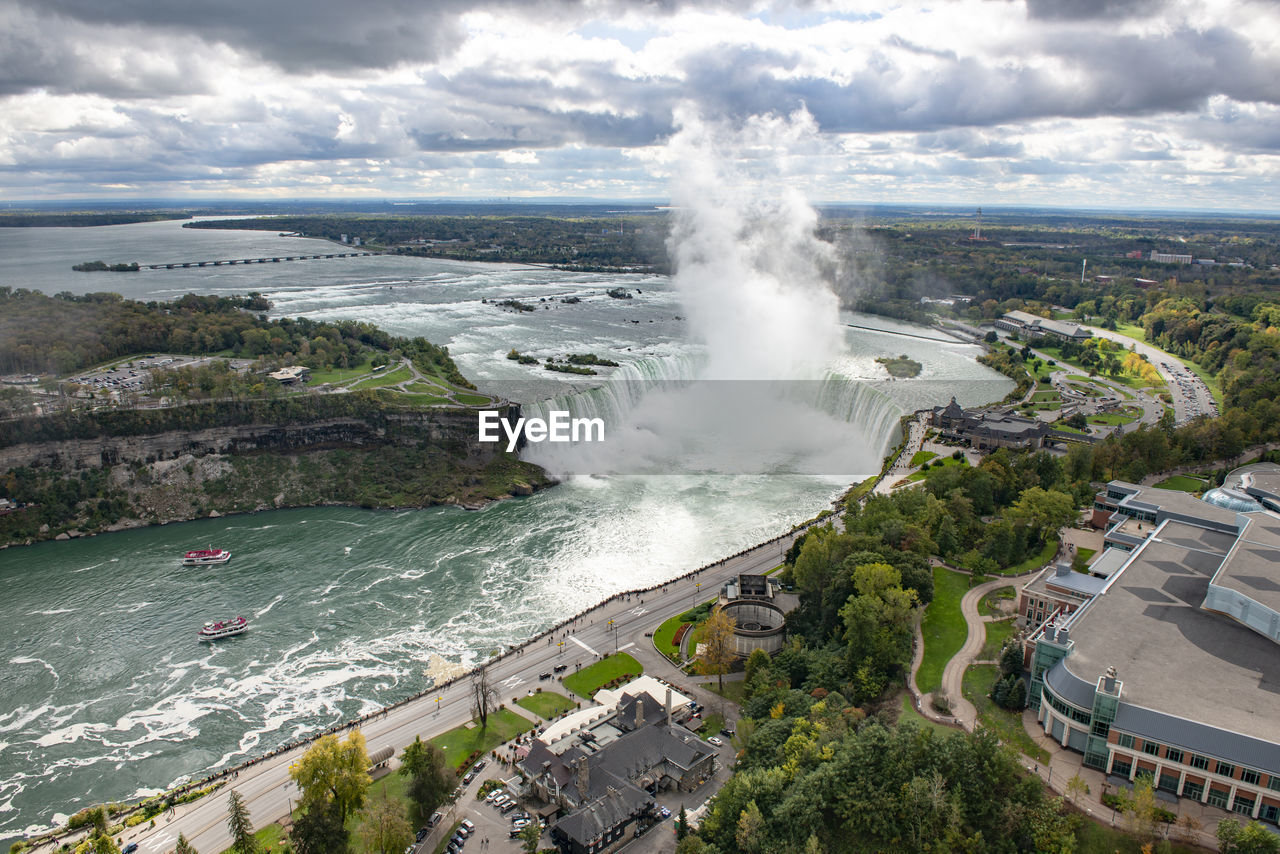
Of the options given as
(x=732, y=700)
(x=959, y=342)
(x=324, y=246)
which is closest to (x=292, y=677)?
(x=732, y=700)

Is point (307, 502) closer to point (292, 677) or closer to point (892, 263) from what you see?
point (292, 677)

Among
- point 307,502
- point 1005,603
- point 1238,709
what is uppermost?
point 1238,709

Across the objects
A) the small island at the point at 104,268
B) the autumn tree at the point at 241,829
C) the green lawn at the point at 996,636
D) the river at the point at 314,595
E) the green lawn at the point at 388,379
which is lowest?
the river at the point at 314,595

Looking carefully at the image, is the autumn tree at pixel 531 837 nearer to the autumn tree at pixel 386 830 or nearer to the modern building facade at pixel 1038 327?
the autumn tree at pixel 386 830

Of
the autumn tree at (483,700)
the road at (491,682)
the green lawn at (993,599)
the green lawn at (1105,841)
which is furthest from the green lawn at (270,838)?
Answer: the green lawn at (993,599)

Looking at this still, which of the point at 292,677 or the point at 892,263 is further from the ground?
the point at 892,263

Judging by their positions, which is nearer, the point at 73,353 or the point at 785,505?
the point at 785,505

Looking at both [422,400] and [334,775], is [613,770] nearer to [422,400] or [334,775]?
[334,775]
